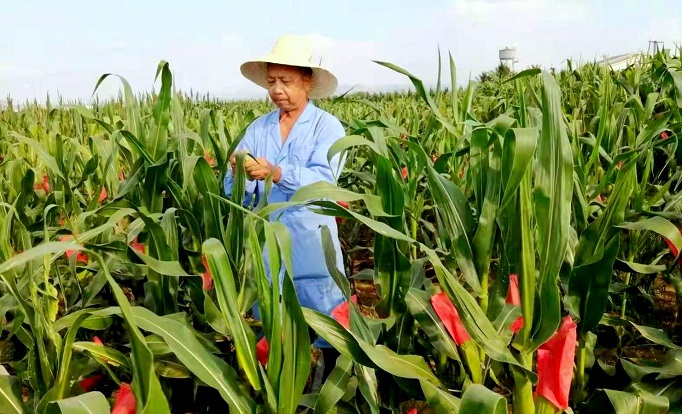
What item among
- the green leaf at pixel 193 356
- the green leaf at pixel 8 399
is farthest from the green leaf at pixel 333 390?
the green leaf at pixel 8 399

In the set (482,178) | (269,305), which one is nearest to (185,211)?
(269,305)

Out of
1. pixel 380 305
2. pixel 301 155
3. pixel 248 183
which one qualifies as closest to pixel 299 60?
pixel 301 155

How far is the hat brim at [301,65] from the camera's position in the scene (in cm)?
190

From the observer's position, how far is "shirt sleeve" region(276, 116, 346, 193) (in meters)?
1.83

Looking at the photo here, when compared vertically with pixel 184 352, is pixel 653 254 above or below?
below

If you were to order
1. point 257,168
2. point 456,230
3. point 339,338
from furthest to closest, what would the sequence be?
point 257,168 → point 456,230 → point 339,338

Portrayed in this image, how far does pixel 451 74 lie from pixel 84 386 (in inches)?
55.6

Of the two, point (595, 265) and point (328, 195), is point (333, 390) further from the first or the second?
point (595, 265)

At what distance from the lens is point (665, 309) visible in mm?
2461

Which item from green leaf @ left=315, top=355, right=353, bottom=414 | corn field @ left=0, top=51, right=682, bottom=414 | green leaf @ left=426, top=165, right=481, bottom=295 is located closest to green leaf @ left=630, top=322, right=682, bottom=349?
corn field @ left=0, top=51, right=682, bottom=414

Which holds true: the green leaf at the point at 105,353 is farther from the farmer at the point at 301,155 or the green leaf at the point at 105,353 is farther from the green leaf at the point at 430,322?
the farmer at the point at 301,155

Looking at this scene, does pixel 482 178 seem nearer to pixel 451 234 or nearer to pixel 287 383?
pixel 451 234

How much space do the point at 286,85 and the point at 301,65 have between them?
0.10 metres

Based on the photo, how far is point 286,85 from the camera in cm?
196
